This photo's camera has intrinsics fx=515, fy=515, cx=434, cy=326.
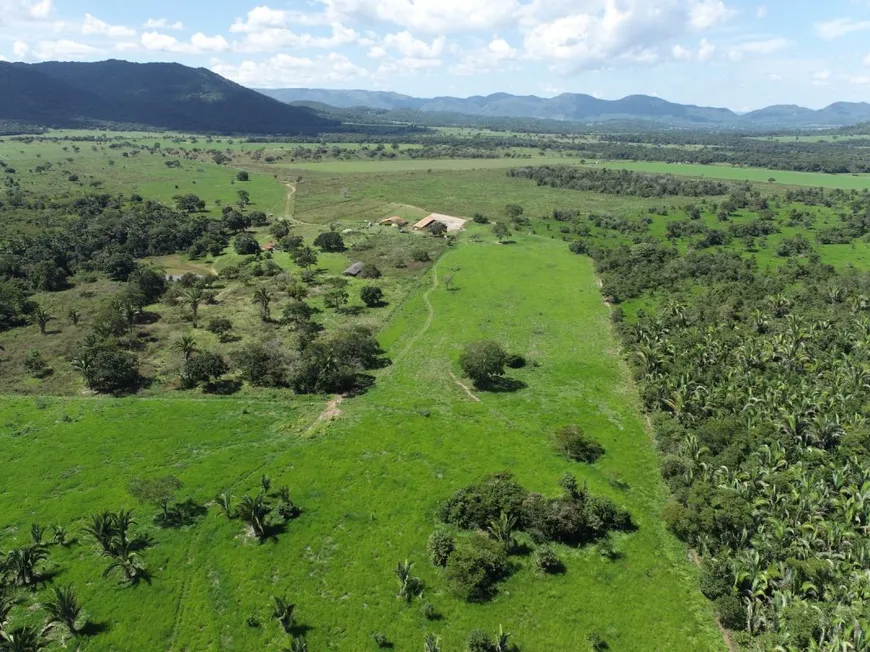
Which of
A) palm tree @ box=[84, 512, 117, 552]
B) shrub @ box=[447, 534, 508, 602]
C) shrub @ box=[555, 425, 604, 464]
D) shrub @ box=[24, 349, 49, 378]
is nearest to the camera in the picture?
shrub @ box=[447, 534, 508, 602]

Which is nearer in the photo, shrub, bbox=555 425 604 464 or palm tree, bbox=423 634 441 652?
palm tree, bbox=423 634 441 652

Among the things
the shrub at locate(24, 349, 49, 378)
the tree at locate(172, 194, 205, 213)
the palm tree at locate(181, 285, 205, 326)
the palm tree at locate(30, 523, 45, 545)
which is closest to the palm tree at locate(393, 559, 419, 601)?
the palm tree at locate(30, 523, 45, 545)

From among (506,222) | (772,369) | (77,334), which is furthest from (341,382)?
(506,222)

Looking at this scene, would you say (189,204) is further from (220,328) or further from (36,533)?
(36,533)

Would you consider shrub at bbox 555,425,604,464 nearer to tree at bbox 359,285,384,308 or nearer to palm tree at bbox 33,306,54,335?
tree at bbox 359,285,384,308

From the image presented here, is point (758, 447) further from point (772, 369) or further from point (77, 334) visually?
point (77, 334)

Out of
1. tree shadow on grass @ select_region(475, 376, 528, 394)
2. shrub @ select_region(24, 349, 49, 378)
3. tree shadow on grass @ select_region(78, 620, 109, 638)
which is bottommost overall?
tree shadow on grass @ select_region(78, 620, 109, 638)

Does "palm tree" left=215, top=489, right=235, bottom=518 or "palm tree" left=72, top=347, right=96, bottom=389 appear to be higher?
"palm tree" left=72, top=347, right=96, bottom=389
